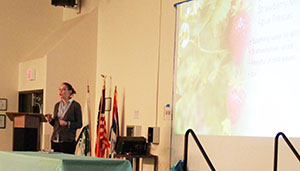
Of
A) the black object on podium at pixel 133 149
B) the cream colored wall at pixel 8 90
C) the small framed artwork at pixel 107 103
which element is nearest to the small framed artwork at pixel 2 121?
the cream colored wall at pixel 8 90

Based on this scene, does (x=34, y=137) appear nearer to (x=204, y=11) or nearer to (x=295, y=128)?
(x=204, y=11)

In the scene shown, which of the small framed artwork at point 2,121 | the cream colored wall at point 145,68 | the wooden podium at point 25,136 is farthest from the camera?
the small framed artwork at point 2,121

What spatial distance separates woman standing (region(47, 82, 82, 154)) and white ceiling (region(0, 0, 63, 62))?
2.85 meters

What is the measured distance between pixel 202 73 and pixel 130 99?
1.83 meters

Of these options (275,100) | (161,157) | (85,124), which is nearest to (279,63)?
(275,100)

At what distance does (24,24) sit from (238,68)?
215 inches

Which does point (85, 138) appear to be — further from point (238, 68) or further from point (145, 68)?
point (238, 68)

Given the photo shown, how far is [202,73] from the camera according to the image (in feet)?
18.7

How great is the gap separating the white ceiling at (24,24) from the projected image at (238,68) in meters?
4.06

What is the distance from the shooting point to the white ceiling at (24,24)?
8953 mm

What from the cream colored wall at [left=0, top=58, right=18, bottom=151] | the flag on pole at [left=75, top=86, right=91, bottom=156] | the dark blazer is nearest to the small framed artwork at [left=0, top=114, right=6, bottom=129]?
the cream colored wall at [left=0, top=58, right=18, bottom=151]

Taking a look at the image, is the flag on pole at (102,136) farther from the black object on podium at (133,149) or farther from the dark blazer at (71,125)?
the black object on podium at (133,149)

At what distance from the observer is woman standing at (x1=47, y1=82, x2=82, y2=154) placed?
6.57 m

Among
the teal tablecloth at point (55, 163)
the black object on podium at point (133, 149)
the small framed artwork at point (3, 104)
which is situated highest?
the small framed artwork at point (3, 104)
